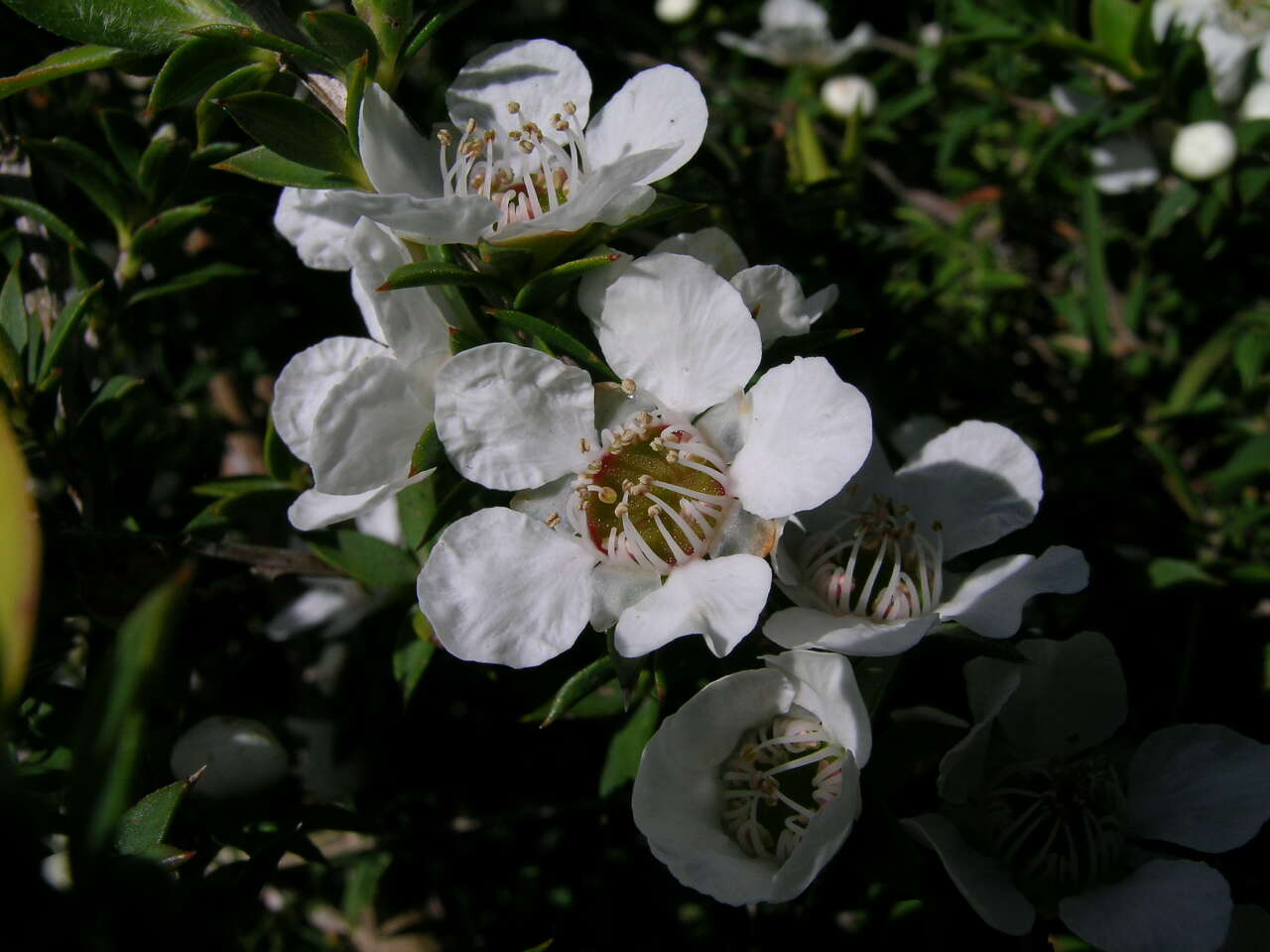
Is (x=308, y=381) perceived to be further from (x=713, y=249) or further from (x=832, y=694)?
(x=832, y=694)

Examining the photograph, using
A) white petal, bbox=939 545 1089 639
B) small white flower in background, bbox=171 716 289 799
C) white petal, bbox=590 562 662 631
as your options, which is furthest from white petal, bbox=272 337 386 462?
white petal, bbox=939 545 1089 639

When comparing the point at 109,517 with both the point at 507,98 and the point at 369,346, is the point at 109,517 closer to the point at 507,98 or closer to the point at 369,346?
the point at 369,346

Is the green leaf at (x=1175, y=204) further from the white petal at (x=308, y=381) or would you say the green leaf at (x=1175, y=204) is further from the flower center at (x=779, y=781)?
the white petal at (x=308, y=381)

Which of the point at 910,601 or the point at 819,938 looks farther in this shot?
the point at 819,938

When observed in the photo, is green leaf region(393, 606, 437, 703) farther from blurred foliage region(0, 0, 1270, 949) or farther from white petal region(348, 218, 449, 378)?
white petal region(348, 218, 449, 378)

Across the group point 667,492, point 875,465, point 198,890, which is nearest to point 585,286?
point 667,492
